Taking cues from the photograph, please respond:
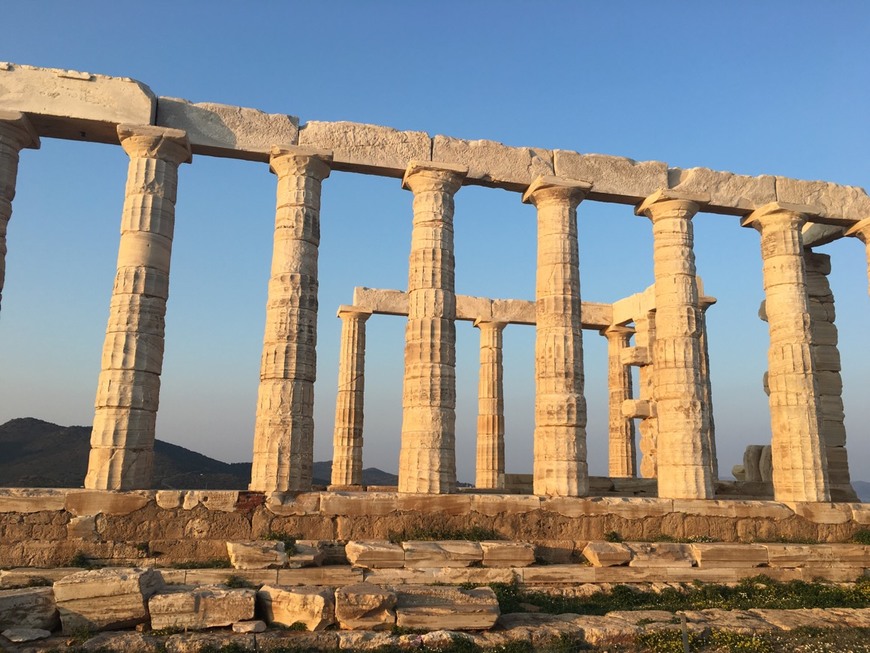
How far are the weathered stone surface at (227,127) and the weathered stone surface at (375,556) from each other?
29.1ft

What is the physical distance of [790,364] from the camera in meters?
17.7

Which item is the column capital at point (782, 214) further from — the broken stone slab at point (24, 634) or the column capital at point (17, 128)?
the broken stone slab at point (24, 634)

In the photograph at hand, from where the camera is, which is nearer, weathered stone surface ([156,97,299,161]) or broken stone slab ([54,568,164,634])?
Answer: broken stone slab ([54,568,164,634])

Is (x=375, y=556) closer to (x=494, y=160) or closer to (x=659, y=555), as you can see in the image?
(x=659, y=555)

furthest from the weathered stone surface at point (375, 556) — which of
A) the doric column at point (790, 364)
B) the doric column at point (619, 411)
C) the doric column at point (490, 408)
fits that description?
the doric column at point (619, 411)

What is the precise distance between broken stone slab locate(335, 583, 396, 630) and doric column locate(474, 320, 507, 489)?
1584 centimetres

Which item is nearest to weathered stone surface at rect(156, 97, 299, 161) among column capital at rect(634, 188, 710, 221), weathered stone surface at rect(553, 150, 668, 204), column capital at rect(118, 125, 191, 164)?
column capital at rect(118, 125, 191, 164)

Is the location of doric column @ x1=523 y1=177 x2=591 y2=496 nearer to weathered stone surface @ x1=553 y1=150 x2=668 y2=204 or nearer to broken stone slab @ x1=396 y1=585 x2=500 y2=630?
weathered stone surface @ x1=553 y1=150 x2=668 y2=204

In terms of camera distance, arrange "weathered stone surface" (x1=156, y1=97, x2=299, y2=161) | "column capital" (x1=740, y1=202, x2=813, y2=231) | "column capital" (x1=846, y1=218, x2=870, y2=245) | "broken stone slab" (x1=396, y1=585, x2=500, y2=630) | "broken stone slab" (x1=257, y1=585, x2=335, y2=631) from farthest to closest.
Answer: "column capital" (x1=846, y1=218, x2=870, y2=245), "column capital" (x1=740, y1=202, x2=813, y2=231), "weathered stone surface" (x1=156, y1=97, x2=299, y2=161), "broken stone slab" (x1=396, y1=585, x2=500, y2=630), "broken stone slab" (x1=257, y1=585, x2=335, y2=631)

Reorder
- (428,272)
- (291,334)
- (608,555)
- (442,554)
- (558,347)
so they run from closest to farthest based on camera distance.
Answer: (442,554)
(608,555)
(291,334)
(428,272)
(558,347)

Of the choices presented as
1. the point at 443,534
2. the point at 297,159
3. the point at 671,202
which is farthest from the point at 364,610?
the point at 671,202

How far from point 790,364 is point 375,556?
38.4 feet

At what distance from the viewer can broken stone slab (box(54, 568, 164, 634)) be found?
29.8 feet

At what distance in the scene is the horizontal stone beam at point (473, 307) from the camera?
1005 inches
